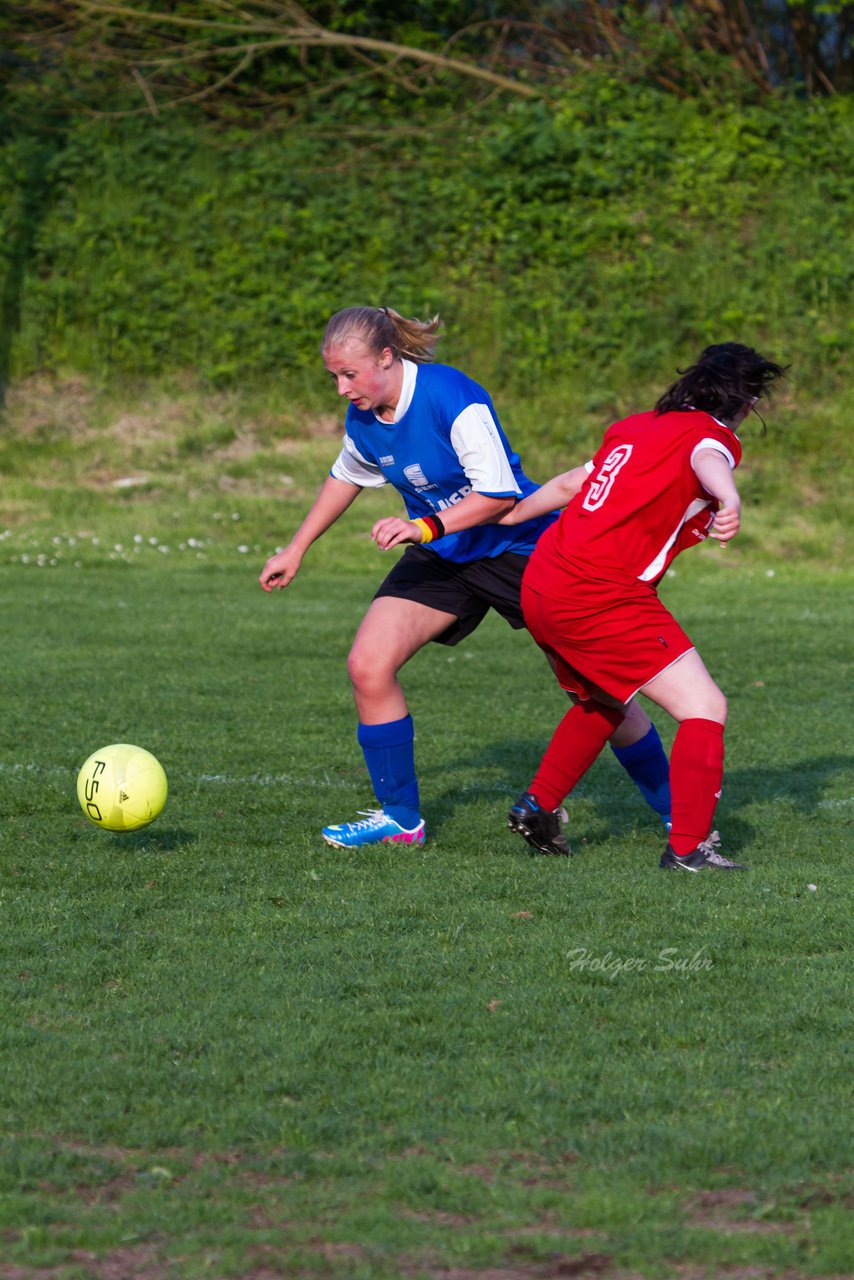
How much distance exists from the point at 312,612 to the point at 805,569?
18.9 feet

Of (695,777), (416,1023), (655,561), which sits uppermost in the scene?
(655,561)

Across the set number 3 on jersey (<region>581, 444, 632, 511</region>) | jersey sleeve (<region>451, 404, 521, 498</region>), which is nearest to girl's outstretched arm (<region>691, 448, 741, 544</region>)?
number 3 on jersey (<region>581, 444, 632, 511</region>)

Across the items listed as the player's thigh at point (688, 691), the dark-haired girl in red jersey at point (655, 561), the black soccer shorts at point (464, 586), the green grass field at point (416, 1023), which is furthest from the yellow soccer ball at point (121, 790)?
the player's thigh at point (688, 691)

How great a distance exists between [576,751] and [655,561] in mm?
787

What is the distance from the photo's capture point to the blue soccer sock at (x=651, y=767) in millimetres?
5734

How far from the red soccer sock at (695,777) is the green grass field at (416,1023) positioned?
178 millimetres

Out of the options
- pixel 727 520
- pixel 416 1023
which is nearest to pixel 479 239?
pixel 727 520

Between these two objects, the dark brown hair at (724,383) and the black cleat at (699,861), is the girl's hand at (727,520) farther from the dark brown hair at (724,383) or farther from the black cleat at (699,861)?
the black cleat at (699,861)

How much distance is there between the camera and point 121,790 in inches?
211

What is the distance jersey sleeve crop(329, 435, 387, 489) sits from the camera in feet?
19.1

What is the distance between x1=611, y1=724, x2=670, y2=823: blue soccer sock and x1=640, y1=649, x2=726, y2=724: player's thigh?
2.04ft

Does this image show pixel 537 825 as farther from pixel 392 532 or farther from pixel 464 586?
pixel 392 532

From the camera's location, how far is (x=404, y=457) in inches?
220

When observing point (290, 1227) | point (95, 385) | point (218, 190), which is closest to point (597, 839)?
point (290, 1227)
